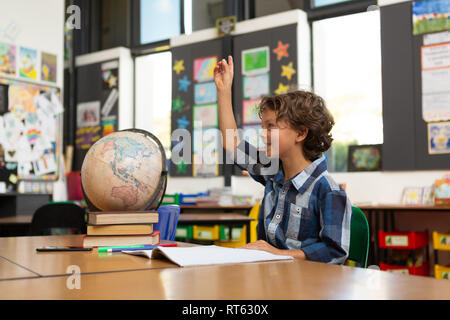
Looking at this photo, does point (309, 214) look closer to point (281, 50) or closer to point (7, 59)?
point (281, 50)

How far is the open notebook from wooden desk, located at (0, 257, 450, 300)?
2.3 inches

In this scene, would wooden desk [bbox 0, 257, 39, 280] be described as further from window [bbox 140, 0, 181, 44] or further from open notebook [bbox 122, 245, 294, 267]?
window [bbox 140, 0, 181, 44]

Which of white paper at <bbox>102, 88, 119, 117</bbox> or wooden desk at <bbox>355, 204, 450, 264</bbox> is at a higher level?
white paper at <bbox>102, 88, 119, 117</bbox>

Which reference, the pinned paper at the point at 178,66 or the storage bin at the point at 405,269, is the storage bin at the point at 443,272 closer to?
the storage bin at the point at 405,269

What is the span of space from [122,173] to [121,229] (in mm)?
148

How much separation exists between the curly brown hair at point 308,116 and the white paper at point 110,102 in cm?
543

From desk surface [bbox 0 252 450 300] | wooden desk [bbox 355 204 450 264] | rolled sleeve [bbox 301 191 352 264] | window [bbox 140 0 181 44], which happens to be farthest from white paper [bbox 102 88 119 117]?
desk surface [bbox 0 252 450 300]

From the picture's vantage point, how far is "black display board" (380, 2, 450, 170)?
4.46 m

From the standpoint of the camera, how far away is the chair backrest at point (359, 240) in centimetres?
146

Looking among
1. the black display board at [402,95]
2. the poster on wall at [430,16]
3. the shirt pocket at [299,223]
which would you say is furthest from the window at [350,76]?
the shirt pocket at [299,223]

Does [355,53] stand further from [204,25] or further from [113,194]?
[113,194]

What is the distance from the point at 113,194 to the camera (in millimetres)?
1274

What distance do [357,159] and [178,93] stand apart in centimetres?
249

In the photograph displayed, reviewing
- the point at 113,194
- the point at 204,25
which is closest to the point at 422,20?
the point at 204,25
